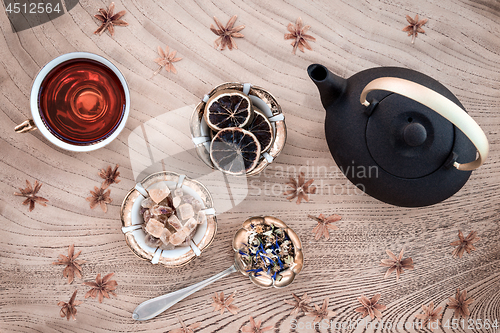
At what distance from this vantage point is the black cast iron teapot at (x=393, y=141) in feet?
2.45

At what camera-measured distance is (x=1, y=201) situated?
1.07 m

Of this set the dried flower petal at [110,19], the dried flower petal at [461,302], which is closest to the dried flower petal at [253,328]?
the dried flower petal at [461,302]

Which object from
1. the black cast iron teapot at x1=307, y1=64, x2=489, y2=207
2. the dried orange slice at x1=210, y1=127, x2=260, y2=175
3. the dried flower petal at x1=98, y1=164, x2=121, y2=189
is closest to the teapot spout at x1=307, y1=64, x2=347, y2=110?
the black cast iron teapot at x1=307, y1=64, x2=489, y2=207

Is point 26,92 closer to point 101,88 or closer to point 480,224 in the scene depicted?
point 101,88

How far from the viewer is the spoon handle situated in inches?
40.8

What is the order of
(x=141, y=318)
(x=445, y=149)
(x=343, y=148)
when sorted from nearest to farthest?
(x=445, y=149), (x=343, y=148), (x=141, y=318)

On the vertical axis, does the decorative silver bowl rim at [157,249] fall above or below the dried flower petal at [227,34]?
below

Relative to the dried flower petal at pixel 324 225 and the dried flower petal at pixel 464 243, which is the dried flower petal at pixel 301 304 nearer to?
the dried flower petal at pixel 324 225

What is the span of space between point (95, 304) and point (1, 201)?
472mm

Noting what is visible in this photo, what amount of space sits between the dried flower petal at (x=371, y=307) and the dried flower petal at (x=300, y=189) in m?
0.40

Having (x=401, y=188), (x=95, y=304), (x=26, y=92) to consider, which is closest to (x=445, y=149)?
(x=401, y=188)

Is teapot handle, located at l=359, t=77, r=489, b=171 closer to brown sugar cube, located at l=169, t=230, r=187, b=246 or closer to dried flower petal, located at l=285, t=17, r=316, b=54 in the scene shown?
dried flower petal, located at l=285, t=17, r=316, b=54

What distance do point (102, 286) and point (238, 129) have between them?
72cm

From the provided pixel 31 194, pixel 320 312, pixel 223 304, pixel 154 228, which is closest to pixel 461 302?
pixel 320 312
